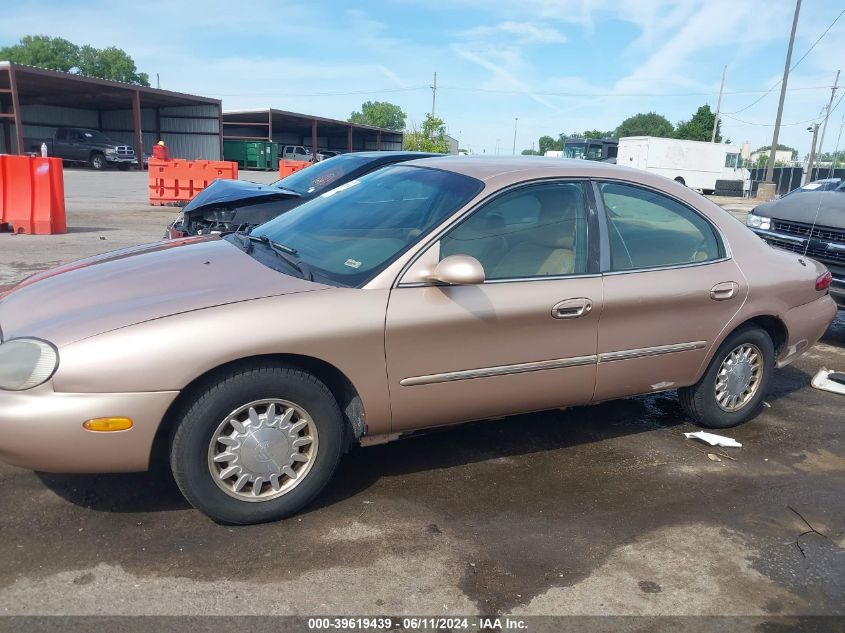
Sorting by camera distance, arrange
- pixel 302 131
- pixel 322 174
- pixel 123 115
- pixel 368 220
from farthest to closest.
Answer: pixel 302 131 → pixel 123 115 → pixel 322 174 → pixel 368 220

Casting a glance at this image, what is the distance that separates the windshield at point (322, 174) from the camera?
7789mm

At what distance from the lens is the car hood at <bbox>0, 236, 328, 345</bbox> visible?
110 inches

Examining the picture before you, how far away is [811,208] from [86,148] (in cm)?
3517

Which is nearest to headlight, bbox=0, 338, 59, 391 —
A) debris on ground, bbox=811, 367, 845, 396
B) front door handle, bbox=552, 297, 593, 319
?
front door handle, bbox=552, 297, 593, 319

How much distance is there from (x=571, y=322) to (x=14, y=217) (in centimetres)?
1084

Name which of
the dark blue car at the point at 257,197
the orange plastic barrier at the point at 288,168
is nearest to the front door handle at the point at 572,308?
the dark blue car at the point at 257,197

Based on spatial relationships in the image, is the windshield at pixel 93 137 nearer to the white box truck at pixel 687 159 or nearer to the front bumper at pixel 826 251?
the white box truck at pixel 687 159

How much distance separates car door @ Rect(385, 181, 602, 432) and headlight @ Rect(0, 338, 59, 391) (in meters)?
1.35

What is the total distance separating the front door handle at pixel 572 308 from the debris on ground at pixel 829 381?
3.00 metres

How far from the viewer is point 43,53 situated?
91375 millimetres

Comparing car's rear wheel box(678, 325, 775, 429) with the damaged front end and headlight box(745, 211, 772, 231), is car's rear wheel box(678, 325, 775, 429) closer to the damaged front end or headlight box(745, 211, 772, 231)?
headlight box(745, 211, 772, 231)

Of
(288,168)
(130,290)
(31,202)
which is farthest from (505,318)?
(288,168)

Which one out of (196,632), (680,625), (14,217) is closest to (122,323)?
(196,632)

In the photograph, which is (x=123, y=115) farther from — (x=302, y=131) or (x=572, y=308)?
(x=572, y=308)
